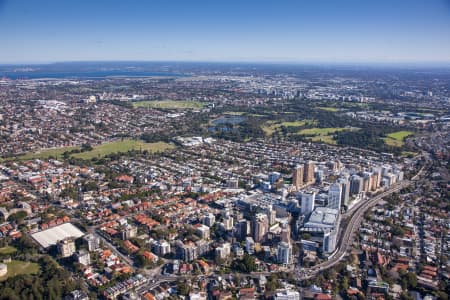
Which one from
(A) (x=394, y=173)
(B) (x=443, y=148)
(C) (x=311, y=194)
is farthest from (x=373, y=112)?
(C) (x=311, y=194)

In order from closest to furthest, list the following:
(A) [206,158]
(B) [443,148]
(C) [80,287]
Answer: (C) [80,287] < (A) [206,158] < (B) [443,148]

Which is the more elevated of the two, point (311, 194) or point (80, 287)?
point (311, 194)

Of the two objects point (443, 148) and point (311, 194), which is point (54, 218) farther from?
point (443, 148)

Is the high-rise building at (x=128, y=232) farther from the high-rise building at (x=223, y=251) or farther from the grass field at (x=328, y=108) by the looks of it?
the grass field at (x=328, y=108)

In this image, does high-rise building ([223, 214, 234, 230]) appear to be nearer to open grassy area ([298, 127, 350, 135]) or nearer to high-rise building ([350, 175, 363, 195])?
high-rise building ([350, 175, 363, 195])

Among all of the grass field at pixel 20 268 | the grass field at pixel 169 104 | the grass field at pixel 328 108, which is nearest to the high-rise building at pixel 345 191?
the grass field at pixel 20 268

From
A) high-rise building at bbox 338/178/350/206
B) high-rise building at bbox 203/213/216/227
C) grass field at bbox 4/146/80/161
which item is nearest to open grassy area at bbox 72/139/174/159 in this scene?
grass field at bbox 4/146/80/161
